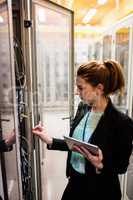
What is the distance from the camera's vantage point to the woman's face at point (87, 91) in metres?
1.19

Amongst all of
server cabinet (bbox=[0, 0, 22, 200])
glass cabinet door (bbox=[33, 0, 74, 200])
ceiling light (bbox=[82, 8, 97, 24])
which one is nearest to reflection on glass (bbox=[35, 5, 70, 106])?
glass cabinet door (bbox=[33, 0, 74, 200])

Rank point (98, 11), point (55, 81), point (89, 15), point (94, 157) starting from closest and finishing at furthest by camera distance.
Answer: point (94, 157) < point (55, 81) < point (98, 11) < point (89, 15)

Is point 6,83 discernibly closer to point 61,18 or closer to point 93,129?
point 93,129

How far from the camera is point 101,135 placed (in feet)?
3.78

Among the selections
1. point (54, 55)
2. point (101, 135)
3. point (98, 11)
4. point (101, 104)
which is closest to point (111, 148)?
point (101, 135)

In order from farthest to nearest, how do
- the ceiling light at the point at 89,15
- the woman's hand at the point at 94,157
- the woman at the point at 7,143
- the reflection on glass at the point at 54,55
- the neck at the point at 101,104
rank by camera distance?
the ceiling light at the point at 89,15
the reflection on glass at the point at 54,55
the woman at the point at 7,143
the neck at the point at 101,104
the woman's hand at the point at 94,157

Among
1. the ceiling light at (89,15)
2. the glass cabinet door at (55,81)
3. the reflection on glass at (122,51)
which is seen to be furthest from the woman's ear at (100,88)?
the ceiling light at (89,15)

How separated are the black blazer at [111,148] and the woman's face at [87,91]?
0.31 ft

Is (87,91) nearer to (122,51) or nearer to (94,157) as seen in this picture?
(94,157)

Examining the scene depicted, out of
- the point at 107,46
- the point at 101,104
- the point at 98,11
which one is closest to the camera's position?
the point at 101,104

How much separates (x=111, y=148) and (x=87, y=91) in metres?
0.33

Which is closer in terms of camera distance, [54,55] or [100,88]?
[100,88]

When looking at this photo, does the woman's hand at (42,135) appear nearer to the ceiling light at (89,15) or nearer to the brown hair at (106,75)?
the brown hair at (106,75)

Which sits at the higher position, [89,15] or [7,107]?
[89,15]
